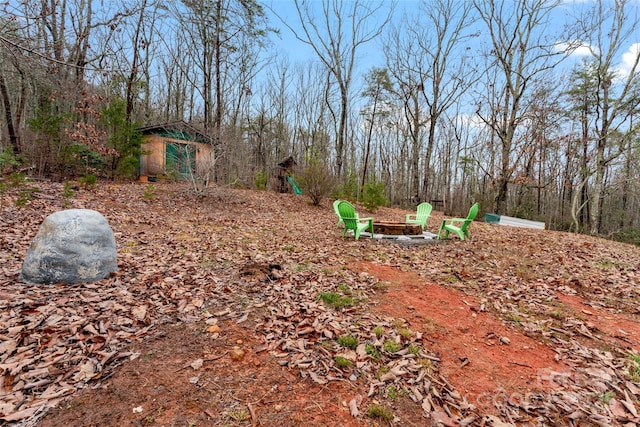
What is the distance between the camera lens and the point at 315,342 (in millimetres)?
2549

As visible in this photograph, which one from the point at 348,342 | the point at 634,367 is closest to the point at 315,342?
the point at 348,342

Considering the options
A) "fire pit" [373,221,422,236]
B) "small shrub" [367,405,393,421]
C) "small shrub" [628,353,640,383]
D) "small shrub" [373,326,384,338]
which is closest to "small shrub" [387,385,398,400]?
"small shrub" [367,405,393,421]

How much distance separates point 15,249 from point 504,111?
17.1 m

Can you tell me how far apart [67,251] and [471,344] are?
4.35m

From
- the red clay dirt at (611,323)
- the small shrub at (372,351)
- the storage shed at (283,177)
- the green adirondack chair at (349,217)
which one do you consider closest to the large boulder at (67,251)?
the small shrub at (372,351)

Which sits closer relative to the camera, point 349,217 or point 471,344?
point 471,344

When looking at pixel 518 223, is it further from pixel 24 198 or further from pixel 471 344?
pixel 24 198

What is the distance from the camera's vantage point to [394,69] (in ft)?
56.1

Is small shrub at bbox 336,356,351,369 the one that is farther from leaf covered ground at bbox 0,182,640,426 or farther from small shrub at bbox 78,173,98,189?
small shrub at bbox 78,173,98,189

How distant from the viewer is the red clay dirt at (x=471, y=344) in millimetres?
2184

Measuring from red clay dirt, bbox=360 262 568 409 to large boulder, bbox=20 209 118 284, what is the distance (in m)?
3.35

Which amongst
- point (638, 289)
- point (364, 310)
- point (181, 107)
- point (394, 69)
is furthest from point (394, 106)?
point (364, 310)

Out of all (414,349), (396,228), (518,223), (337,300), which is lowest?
(414,349)

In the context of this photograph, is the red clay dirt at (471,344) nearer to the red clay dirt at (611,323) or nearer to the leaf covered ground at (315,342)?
the leaf covered ground at (315,342)
